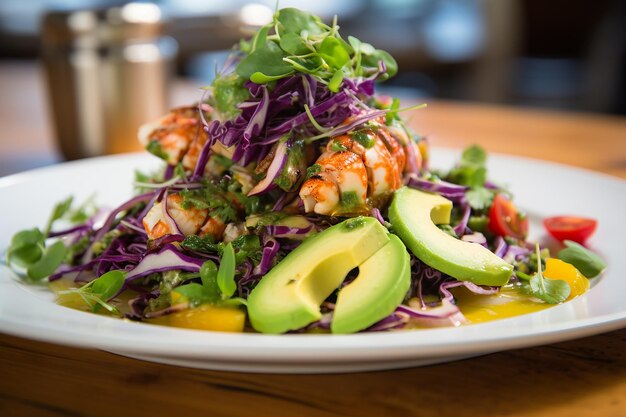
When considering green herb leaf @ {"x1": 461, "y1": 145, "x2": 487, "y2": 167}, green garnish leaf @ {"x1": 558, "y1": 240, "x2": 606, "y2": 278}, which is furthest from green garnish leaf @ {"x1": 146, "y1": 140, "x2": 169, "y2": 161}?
green garnish leaf @ {"x1": 558, "y1": 240, "x2": 606, "y2": 278}

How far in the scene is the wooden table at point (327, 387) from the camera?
1455 millimetres

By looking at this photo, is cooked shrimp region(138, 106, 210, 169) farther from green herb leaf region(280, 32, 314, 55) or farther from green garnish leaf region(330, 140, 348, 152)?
green garnish leaf region(330, 140, 348, 152)

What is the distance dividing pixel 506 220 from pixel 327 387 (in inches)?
45.0

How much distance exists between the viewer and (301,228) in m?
2.02

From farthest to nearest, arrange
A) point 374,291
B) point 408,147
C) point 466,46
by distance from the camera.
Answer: point 466,46 < point 408,147 < point 374,291

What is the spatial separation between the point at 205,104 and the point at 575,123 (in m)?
3.37

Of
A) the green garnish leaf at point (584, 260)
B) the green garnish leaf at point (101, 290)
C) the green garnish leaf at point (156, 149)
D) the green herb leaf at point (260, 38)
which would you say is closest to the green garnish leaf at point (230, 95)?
the green herb leaf at point (260, 38)

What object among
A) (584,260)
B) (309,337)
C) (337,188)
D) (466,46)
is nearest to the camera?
(309,337)

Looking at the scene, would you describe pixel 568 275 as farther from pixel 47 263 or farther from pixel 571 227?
pixel 47 263

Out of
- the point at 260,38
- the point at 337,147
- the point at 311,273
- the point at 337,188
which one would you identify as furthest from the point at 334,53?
the point at 311,273

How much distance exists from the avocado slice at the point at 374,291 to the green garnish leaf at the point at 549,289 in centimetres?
41

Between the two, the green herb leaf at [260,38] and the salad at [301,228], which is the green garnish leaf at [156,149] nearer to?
the salad at [301,228]

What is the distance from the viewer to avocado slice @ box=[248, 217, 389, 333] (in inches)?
65.0

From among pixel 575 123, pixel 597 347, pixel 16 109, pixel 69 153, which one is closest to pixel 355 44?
pixel 597 347
